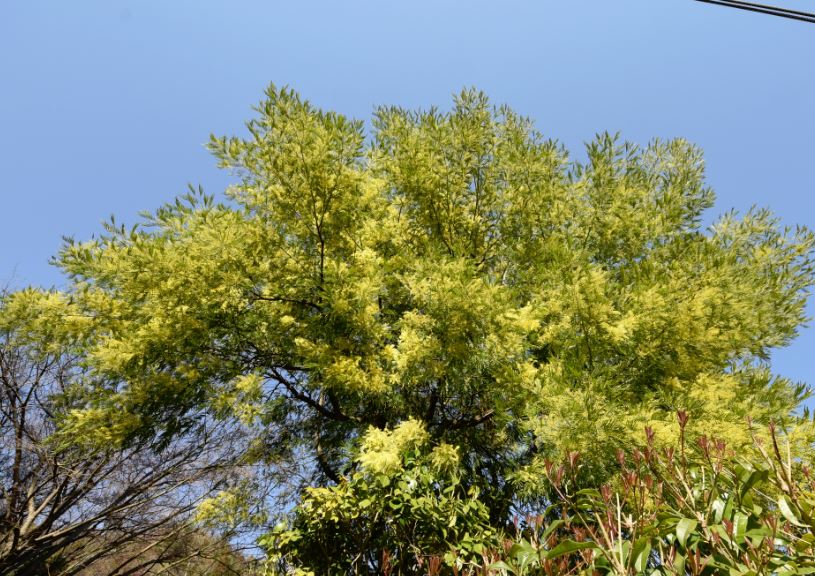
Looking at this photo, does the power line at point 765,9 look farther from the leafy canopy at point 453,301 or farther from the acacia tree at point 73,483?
the acacia tree at point 73,483

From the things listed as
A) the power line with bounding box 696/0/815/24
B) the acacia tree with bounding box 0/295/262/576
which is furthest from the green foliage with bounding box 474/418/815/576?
the acacia tree with bounding box 0/295/262/576

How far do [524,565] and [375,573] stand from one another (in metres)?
2.83

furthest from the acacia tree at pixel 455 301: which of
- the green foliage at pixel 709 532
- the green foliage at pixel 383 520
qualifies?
the green foliage at pixel 709 532

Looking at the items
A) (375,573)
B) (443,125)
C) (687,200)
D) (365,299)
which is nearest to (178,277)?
(365,299)

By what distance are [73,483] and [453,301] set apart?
8.16 meters

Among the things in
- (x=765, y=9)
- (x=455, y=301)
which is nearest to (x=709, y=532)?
(x=765, y=9)

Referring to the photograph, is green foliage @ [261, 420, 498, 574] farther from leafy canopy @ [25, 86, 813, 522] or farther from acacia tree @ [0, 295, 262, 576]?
acacia tree @ [0, 295, 262, 576]

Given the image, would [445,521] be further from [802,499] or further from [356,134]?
[356,134]

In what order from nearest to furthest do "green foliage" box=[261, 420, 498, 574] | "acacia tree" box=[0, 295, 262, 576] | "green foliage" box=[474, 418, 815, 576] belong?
"green foliage" box=[474, 418, 815, 576], "green foliage" box=[261, 420, 498, 574], "acacia tree" box=[0, 295, 262, 576]

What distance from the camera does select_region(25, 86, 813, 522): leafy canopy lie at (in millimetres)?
4672

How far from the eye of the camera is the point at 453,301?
4.64 m

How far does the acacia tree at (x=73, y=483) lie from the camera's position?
7.73 meters

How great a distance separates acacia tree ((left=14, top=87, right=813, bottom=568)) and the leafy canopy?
0.03m

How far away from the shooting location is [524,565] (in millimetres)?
2127
